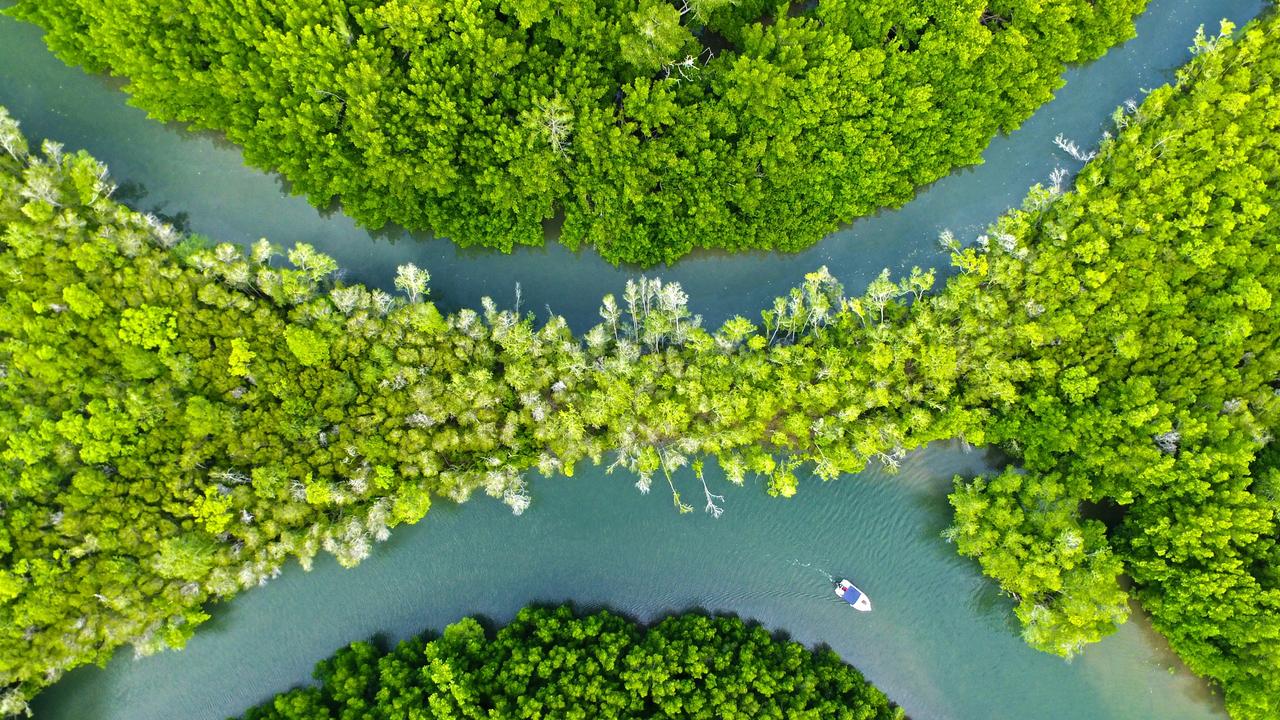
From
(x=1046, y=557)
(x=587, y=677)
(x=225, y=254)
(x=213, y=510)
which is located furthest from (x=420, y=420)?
(x=1046, y=557)

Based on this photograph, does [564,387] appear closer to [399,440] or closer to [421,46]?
[399,440]

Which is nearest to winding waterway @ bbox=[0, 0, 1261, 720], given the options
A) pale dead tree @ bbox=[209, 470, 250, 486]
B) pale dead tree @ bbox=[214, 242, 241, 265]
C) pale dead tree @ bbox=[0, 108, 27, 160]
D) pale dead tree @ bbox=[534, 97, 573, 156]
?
pale dead tree @ bbox=[0, 108, 27, 160]

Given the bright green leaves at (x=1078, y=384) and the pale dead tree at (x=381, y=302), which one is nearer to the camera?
the bright green leaves at (x=1078, y=384)

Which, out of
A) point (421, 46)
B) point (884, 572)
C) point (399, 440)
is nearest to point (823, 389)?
point (884, 572)

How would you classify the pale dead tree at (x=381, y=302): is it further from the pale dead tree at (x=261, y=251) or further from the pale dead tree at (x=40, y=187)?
the pale dead tree at (x=40, y=187)

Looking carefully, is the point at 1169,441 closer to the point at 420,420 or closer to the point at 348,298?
the point at 420,420

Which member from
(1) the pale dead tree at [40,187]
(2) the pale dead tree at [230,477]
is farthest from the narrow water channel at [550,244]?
(2) the pale dead tree at [230,477]
